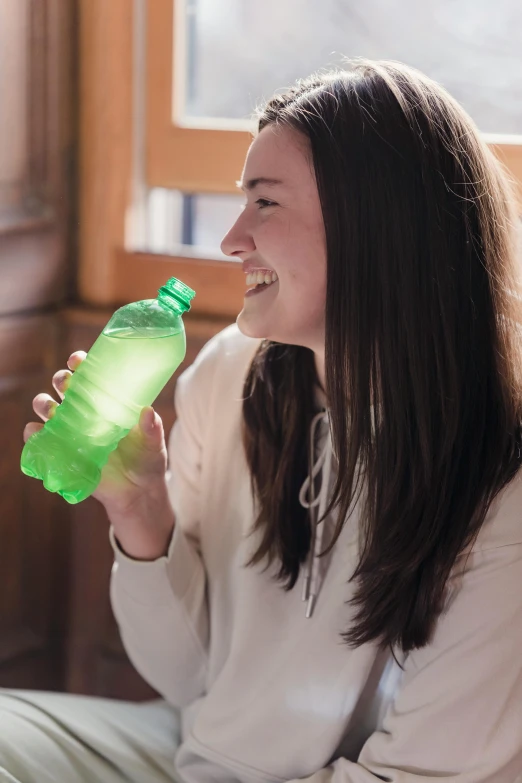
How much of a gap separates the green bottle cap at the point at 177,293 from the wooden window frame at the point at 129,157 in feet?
1.66

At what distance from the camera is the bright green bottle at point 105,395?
104 centimetres

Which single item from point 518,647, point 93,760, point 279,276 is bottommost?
point 93,760

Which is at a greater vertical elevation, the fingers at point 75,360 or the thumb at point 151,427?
the fingers at point 75,360

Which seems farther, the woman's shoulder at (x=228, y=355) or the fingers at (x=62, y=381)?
the woman's shoulder at (x=228, y=355)

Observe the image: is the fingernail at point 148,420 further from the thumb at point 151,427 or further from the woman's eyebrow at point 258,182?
the woman's eyebrow at point 258,182

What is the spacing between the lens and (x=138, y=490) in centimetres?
120

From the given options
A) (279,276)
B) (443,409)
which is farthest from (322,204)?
(443,409)

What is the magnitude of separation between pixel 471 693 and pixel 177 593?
43 centimetres

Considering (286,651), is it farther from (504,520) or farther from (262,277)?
(262,277)

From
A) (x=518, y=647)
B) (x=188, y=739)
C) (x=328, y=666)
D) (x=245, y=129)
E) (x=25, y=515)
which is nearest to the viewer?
(x=518, y=647)

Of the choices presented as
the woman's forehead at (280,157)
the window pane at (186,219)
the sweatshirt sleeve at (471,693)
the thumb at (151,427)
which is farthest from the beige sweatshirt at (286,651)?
the window pane at (186,219)

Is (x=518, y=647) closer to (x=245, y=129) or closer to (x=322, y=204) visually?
(x=322, y=204)

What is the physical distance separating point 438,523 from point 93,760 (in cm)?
56

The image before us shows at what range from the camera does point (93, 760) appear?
1.22 m
